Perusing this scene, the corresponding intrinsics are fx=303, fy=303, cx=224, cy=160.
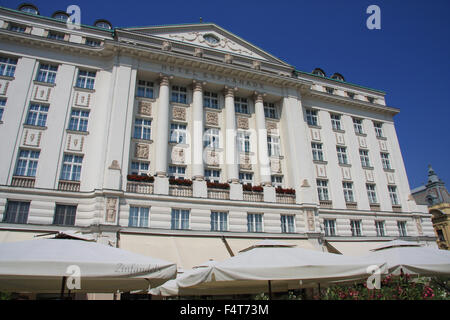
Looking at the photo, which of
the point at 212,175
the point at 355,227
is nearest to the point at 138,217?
the point at 212,175

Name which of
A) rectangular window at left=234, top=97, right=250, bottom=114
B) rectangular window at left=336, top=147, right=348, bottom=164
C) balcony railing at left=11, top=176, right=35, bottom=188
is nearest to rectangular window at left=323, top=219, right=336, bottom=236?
rectangular window at left=336, top=147, right=348, bottom=164

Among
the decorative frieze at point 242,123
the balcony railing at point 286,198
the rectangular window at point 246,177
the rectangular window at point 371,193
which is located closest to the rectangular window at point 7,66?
the decorative frieze at point 242,123

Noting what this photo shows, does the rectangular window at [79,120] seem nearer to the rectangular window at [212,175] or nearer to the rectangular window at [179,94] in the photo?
the rectangular window at [179,94]

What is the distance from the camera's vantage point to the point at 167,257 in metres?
16.5

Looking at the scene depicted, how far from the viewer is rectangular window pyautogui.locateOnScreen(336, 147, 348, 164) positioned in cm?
2848

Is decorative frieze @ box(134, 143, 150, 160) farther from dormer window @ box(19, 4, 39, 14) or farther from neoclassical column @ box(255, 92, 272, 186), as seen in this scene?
dormer window @ box(19, 4, 39, 14)

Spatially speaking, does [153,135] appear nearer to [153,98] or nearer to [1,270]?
[153,98]

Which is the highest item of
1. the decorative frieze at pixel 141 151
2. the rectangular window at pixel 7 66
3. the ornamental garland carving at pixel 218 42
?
the ornamental garland carving at pixel 218 42

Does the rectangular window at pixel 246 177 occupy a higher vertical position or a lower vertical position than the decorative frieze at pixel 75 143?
lower

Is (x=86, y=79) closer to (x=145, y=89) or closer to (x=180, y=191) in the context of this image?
(x=145, y=89)

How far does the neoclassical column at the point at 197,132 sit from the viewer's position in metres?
21.9

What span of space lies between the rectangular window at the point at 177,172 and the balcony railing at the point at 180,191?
5.40ft

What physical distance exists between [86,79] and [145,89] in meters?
4.42

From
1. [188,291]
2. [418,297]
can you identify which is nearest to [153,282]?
[188,291]
